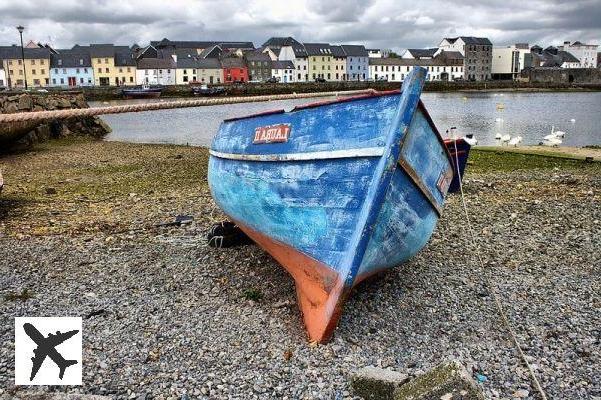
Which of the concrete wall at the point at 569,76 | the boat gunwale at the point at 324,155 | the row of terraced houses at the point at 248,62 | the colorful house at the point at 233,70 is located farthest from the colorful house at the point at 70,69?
the boat gunwale at the point at 324,155

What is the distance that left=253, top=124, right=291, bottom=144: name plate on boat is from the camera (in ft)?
20.6

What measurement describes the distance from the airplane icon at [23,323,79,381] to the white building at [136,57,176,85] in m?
111

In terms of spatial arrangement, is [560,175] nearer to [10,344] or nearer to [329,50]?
[10,344]

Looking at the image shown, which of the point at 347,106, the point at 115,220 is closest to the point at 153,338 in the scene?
the point at 347,106

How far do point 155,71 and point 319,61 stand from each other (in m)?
36.0

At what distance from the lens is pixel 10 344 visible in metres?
5.54

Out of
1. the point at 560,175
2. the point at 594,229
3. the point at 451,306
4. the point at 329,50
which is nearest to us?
the point at 451,306

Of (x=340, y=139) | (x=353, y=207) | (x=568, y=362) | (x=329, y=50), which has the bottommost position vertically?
(x=568, y=362)

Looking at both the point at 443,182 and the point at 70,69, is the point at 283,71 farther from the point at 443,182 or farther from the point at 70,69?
the point at 443,182

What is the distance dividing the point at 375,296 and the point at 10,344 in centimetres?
388

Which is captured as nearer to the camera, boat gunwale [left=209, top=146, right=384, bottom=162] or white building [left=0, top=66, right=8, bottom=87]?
boat gunwale [left=209, top=146, right=384, bottom=162]

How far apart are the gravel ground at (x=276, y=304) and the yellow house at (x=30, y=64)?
105078 millimetres

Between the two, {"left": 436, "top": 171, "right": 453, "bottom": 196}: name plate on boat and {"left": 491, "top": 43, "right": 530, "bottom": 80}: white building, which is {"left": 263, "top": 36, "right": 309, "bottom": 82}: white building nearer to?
{"left": 491, "top": 43, "right": 530, "bottom": 80}: white building

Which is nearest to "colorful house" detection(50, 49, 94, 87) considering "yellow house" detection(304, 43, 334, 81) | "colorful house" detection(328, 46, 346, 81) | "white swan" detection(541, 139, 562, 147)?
"yellow house" detection(304, 43, 334, 81)
